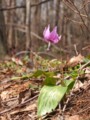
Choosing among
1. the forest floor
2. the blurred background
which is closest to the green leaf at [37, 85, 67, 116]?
the forest floor

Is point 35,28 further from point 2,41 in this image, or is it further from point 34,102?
point 34,102

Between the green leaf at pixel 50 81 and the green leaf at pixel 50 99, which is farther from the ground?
the green leaf at pixel 50 81

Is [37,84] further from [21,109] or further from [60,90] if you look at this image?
Answer: [60,90]

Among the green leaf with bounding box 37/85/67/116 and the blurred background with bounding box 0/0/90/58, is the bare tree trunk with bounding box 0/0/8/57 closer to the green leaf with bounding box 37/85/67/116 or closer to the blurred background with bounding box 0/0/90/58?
the blurred background with bounding box 0/0/90/58

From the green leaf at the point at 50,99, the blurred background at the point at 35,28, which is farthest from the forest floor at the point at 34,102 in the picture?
the blurred background at the point at 35,28

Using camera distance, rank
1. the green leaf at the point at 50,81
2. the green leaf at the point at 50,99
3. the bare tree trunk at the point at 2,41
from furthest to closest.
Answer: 1. the bare tree trunk at the point at 2,41
2. the green leaf at the point at 50,81
3. the green leaf at the point at 50,99

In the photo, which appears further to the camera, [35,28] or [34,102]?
[35,28]

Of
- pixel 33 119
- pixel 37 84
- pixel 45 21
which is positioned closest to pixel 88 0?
pixel 37 84

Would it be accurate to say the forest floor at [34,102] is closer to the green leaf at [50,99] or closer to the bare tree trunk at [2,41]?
Answer: the green leaf at [50,99]

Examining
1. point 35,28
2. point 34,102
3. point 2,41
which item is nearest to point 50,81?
point 34,102
